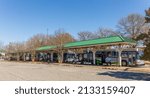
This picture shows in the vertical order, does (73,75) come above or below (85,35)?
below

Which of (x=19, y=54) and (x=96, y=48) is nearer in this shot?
(x=96, y=48)

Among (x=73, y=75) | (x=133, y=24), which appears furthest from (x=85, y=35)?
(x=73, y=75)

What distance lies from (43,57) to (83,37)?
2609 cm

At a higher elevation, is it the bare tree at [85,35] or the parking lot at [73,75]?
the bare tree at [85,35]

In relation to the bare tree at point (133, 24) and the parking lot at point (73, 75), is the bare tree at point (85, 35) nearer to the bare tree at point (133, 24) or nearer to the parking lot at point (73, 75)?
the bare tree at point (133, 24)

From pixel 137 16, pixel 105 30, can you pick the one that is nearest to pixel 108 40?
pixel 137 16

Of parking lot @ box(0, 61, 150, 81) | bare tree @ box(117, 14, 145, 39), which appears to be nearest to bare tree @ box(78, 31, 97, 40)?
bare tree @ box(117, 14, 145, 39)

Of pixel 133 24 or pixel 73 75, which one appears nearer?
→ pixel 73 75

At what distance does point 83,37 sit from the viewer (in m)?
97.1

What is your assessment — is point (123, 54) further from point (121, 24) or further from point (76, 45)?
point (121, 24)

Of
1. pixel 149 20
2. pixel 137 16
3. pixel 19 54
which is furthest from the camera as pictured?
pixel 19 54

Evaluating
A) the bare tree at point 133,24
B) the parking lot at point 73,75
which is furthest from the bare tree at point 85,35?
the parking lot at point 73,75

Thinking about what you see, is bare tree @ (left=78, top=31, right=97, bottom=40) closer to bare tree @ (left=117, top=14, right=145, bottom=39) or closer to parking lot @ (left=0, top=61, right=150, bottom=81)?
bare tree @ (left=117, top=14, right=145, bottom=39)

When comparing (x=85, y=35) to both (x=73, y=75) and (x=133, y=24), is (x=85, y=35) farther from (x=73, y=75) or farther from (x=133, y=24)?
(x=73, y=75)
